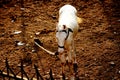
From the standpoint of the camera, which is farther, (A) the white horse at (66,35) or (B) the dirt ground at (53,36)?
(B) the dirt ground at (53,36)

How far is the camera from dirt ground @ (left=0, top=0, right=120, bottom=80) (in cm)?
674

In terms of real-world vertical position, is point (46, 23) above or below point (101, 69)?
above

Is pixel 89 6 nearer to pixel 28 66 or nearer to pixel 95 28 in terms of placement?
pixel 95 28

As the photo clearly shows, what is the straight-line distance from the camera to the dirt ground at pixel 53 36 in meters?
6.74

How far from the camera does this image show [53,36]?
8047 mm

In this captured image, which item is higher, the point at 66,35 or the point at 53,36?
the point at 66,35

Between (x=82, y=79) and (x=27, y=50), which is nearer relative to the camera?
(x=82, y=79)

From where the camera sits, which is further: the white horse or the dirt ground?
the dirt ground

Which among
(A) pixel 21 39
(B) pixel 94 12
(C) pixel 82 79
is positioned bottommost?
(C) pixel 82 79

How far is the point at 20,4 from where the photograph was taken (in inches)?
395

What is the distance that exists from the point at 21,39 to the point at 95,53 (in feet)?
7.49

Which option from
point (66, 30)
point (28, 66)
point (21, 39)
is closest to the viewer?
point (66, 30)

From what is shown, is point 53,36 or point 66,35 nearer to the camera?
point 66,35

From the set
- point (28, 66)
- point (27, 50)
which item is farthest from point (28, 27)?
point (28, 66)
